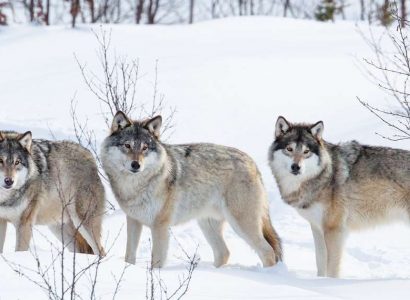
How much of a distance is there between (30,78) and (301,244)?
10.6 m

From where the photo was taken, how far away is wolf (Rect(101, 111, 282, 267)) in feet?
28.8

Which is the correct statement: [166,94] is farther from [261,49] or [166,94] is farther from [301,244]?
[301,244]

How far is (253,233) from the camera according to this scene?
911 cm

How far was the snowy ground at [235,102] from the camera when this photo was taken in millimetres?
7379

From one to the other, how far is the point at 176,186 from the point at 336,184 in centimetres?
164

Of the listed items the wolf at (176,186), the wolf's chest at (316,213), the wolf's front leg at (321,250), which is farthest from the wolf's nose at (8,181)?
the wolf's front leg at (321,250)

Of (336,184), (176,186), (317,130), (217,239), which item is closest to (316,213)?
(336,184)

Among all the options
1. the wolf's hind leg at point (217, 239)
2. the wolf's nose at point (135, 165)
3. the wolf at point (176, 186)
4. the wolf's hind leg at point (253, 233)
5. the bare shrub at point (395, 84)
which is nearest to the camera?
the wolf's nose at point (135, 165)

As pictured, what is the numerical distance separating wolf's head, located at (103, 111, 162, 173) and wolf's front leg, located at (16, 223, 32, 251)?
3.40 feet

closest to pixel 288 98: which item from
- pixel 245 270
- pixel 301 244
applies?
pixel 301 244

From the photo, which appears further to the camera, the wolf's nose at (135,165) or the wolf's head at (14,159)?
the wolf's nose at (135,165)

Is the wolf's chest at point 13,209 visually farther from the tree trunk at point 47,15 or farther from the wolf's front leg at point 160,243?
the tree trunk at point 47,15

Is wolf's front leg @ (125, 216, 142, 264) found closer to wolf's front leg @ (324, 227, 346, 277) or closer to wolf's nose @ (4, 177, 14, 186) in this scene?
wolf's nose @ (4, 177, 14, 186)

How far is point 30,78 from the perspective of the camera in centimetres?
2055
